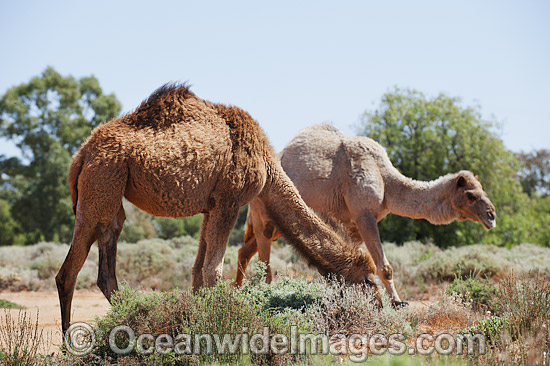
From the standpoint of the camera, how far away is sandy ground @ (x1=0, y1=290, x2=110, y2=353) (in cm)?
935

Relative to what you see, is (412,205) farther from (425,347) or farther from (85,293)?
(85,293)

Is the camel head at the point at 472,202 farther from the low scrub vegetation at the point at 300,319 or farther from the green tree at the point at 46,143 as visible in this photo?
the green tree at the point at 46,143

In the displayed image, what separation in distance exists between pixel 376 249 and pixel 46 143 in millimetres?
31749

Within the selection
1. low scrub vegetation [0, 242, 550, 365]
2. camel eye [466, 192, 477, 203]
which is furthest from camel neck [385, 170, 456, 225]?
low scrub vegetation [0, 242, 550, 365]

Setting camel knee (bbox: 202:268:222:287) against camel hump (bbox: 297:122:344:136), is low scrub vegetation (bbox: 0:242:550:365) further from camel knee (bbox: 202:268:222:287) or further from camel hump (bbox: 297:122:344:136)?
camel hump (bbox: 297:122:344:136)

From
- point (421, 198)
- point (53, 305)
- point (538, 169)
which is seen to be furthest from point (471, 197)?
point (538, 169)

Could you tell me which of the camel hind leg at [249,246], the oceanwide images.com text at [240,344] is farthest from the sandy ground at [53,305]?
the oceanwide images.com text at [240,344]

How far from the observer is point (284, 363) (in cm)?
480

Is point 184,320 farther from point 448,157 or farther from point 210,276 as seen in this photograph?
point 448,157

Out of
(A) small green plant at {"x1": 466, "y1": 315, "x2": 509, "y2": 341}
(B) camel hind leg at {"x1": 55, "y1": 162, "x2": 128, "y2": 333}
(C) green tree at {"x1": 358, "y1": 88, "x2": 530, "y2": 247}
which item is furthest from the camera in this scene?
(C) green tree at {"x1": 358, "y1": 88, "x2": 530, "y2": 247}

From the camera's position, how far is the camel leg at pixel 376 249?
864 cm

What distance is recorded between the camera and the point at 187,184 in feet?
20.9

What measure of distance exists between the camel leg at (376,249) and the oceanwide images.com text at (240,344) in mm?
2991

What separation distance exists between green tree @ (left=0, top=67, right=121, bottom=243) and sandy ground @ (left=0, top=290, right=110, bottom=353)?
62.6 ft
